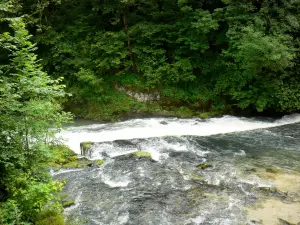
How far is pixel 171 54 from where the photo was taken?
19.5 m

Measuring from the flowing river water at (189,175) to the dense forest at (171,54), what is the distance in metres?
2.11

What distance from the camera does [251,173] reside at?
10305 millimetres

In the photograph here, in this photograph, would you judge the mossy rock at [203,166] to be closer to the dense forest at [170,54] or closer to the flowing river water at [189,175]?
the flowing river water at [189,175]

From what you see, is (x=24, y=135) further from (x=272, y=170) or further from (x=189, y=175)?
(x=272, y=170)

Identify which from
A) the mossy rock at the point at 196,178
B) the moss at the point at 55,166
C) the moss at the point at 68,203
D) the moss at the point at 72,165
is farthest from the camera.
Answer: the moss at the point at 72,165

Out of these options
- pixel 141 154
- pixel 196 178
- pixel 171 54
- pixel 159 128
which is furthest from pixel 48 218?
pixel 171 54

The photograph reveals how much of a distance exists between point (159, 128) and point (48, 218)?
9.28m

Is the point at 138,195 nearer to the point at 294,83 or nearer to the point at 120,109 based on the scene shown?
the point at 120,109

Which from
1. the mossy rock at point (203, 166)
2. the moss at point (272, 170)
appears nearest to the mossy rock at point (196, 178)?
the mossy rock at point (203, 166)

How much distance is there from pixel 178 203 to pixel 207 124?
781 cm

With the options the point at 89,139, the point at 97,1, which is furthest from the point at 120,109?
the point at 97,1

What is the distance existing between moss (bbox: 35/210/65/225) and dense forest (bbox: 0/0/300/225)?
27.0ft

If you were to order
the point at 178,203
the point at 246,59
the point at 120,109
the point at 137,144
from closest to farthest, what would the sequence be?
1. the point at 178,203
2. the point at 137,144
3. the point at 246,59
4. the point at 120,109

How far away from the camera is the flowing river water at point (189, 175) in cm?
812
